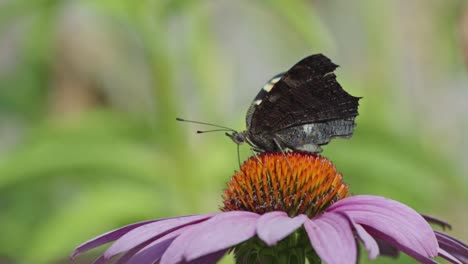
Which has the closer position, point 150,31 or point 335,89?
point 335,89

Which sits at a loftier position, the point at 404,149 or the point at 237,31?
the point at 237,31

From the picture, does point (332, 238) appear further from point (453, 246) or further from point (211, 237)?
point (453, 246)

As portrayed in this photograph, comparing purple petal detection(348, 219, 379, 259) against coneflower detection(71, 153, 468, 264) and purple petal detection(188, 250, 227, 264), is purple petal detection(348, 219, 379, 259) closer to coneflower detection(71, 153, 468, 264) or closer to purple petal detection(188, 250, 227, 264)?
coneflower detection(71, 153, 468, 264)

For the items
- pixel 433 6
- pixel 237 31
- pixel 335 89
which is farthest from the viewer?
pixel 237 31

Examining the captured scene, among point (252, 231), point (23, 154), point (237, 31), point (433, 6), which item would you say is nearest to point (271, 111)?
point (252, 231)

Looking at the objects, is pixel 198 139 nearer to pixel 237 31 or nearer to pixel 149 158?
pixel 149 158

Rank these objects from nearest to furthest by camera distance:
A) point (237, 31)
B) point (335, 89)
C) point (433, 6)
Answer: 1. point (335, 89)
2. point (433, 6)
3. point (237, 31)
